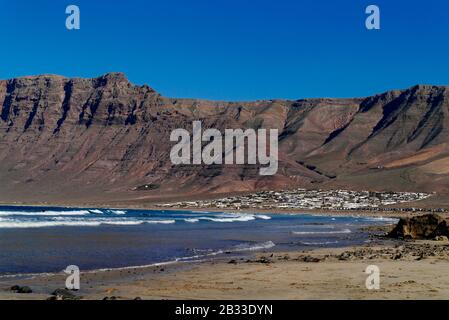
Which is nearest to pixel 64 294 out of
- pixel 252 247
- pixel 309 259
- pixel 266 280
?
pixel 266 280

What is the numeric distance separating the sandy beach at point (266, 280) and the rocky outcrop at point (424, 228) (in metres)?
14.9

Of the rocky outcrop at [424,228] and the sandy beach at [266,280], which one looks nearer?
the sandy beach at [266,280]

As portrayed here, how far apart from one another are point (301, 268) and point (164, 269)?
5.86m

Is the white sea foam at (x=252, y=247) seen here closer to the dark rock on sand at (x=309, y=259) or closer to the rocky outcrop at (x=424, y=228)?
the dark rock on sand at (x=309, y=259)

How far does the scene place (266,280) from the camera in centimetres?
2131

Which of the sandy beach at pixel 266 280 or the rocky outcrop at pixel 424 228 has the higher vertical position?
the rocky outcrop at pixel 424 228

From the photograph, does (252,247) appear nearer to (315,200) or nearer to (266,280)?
(266,280)

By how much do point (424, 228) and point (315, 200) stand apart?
117 m

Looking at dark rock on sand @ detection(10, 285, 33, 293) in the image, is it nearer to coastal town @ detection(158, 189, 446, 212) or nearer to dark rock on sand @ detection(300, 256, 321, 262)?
dark rock on sand @ detection(300, 256, 321, 262)

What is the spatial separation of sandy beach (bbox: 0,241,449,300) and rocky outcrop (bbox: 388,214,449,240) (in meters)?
14.9

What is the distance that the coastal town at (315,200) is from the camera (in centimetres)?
14888

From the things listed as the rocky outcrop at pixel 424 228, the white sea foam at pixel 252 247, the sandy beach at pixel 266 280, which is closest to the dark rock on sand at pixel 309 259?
the sandy beach at pixel 266 280
